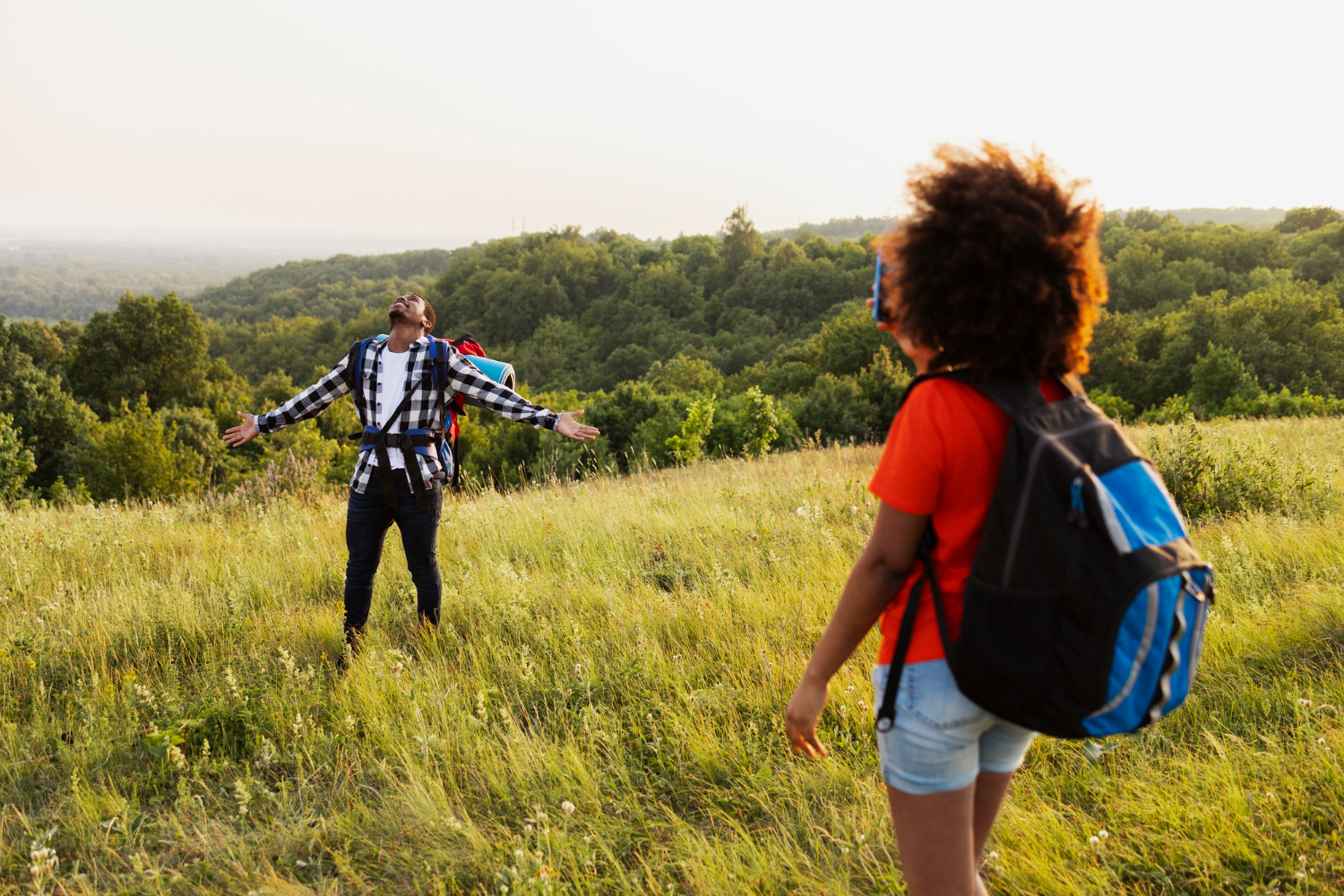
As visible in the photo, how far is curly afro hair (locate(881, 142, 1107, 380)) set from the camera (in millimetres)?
1339

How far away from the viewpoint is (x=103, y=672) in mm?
3834

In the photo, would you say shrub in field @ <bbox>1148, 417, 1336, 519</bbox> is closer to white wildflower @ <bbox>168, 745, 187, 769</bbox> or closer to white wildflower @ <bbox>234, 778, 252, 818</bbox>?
white wildflower @ <bbox>234, 778, 252, 818</bbox>

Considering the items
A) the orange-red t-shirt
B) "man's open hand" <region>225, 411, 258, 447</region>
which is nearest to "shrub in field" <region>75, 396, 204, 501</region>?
"man's open hand" <region>225, 411, 258, 447</region>

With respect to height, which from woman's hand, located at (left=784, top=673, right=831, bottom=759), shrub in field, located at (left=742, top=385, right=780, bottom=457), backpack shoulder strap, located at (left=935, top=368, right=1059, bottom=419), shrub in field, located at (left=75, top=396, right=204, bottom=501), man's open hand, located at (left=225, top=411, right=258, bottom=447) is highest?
backpack shoulder strap, located at (left=935, top=368, right=1059, bottom=419)

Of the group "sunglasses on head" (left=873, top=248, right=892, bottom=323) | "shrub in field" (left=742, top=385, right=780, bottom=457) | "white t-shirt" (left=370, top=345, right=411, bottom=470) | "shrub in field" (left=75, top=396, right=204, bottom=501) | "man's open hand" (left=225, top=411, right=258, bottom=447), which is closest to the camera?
"sunglasses on head" (left=873, top=248, right=892, bottom=323)

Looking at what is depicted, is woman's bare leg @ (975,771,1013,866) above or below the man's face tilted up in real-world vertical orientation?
below

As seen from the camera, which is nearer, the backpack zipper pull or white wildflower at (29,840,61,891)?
the backpack zipper pull

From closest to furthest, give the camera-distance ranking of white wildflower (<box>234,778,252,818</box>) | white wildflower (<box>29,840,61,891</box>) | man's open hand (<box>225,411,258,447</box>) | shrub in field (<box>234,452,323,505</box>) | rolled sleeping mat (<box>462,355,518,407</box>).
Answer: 1. white wildflower (<box>29,840,61,891</box>)
2. white wildflower (<box>234,778,252,818</box>)
3. rolled sleeping mat (<box>462,355,518,407</box>)
4. man's open hand (<box>225,411,258,447</box>)
5. shrub in field (<box>234,452,323,505</box>)

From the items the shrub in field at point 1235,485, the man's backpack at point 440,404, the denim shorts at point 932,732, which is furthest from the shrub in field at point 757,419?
the denim shorts at point 932,732

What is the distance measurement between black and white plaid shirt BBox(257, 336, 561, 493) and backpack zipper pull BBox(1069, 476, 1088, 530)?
2920 millimetres

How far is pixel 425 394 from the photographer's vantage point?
3.89 metres

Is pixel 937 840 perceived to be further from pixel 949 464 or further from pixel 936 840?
pixel 949 464

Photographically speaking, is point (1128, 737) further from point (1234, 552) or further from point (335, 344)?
point (335, 344)

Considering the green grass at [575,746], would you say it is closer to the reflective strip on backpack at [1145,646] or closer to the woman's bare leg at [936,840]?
the woman's bare leg at [936,840]
